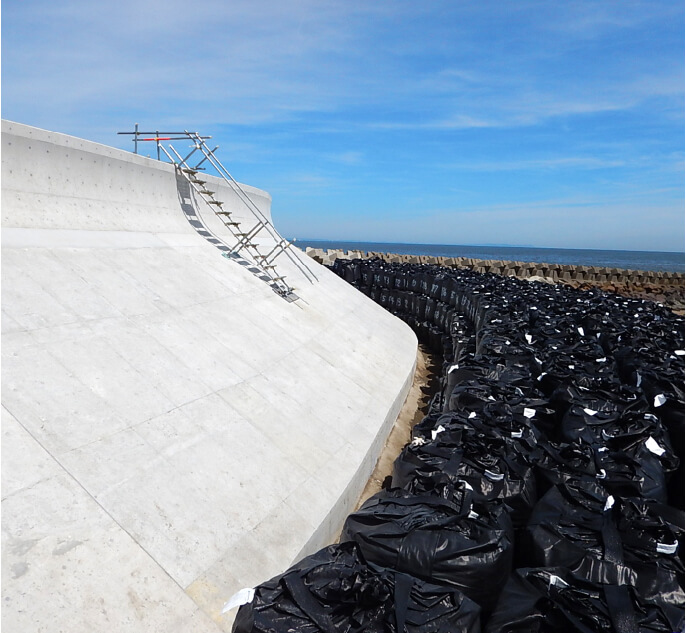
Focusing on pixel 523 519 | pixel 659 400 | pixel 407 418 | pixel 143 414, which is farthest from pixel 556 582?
pixel 407 418

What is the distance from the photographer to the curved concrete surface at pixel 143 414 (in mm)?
3271

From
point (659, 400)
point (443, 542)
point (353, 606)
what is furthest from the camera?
point (659, 400)

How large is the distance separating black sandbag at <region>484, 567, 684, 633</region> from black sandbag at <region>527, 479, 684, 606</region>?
24cm

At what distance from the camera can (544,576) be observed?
2.69 meters

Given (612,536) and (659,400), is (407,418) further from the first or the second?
(612,536)

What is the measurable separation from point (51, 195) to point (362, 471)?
5291 mm

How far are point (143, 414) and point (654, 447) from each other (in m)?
4.48

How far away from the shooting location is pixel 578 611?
7.89 ft

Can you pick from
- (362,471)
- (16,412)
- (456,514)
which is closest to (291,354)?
(362,471)

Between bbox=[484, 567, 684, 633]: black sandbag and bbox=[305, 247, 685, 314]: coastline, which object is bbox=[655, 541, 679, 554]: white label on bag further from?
bbox=[305, 247, 685, 314]: coastline

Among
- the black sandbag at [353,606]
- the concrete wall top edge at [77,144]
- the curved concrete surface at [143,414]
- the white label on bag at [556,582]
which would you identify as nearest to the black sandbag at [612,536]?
the white label on bag at [556,582]

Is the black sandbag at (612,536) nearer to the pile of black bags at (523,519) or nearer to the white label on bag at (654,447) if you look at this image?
the pile of black bags at (523,519)

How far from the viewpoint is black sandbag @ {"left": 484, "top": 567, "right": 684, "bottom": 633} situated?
234cm

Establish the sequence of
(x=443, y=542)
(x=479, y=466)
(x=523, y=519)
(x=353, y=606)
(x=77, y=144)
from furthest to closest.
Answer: (x=77, y=144), (x=479, y=466), (x=523, y=519), (x=443, y=542), (x=353, y=606)
